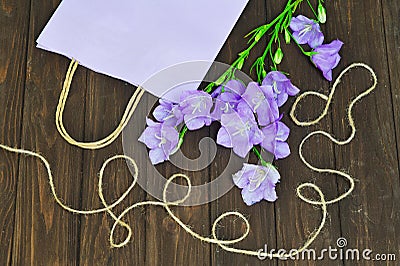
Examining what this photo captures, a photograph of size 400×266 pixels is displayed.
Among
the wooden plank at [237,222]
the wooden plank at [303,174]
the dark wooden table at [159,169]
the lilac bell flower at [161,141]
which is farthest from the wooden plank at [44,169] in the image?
the wooden plank at [303,174]

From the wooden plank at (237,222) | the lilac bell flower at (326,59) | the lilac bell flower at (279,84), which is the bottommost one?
the wooden plank at (237,222)

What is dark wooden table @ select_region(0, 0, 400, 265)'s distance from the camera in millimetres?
981

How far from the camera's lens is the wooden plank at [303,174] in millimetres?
1002

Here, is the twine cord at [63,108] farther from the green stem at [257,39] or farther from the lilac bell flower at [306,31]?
the lilac bell flower at [306,31]

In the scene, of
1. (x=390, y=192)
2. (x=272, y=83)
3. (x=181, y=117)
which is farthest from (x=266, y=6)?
(x=390, y=192)

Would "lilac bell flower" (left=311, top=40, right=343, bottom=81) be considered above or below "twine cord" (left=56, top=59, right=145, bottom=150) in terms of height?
above

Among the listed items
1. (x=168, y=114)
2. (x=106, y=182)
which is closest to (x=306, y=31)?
(x=168, y=114)

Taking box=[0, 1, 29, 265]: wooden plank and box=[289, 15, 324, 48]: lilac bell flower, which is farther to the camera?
box=[289, 15, 324, 48]: lilac bell flower

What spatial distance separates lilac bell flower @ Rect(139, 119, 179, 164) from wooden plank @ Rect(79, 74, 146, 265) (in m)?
0.04

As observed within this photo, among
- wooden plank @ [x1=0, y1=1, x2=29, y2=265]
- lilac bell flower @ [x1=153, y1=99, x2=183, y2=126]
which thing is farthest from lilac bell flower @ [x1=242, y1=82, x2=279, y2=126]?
wooden plank @ [x1=0, y1=1, x2=29, y2=265]

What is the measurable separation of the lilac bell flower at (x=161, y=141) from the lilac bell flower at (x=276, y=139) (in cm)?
14

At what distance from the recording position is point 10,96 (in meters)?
1.06

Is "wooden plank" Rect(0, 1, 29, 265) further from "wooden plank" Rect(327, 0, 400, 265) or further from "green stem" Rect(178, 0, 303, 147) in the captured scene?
"wooden plank" Rect(327, 0, 400, 265)

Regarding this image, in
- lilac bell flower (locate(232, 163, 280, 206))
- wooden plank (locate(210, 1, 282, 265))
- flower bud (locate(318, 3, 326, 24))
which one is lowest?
wooden plank (locate(210, 1, 282, 265))
